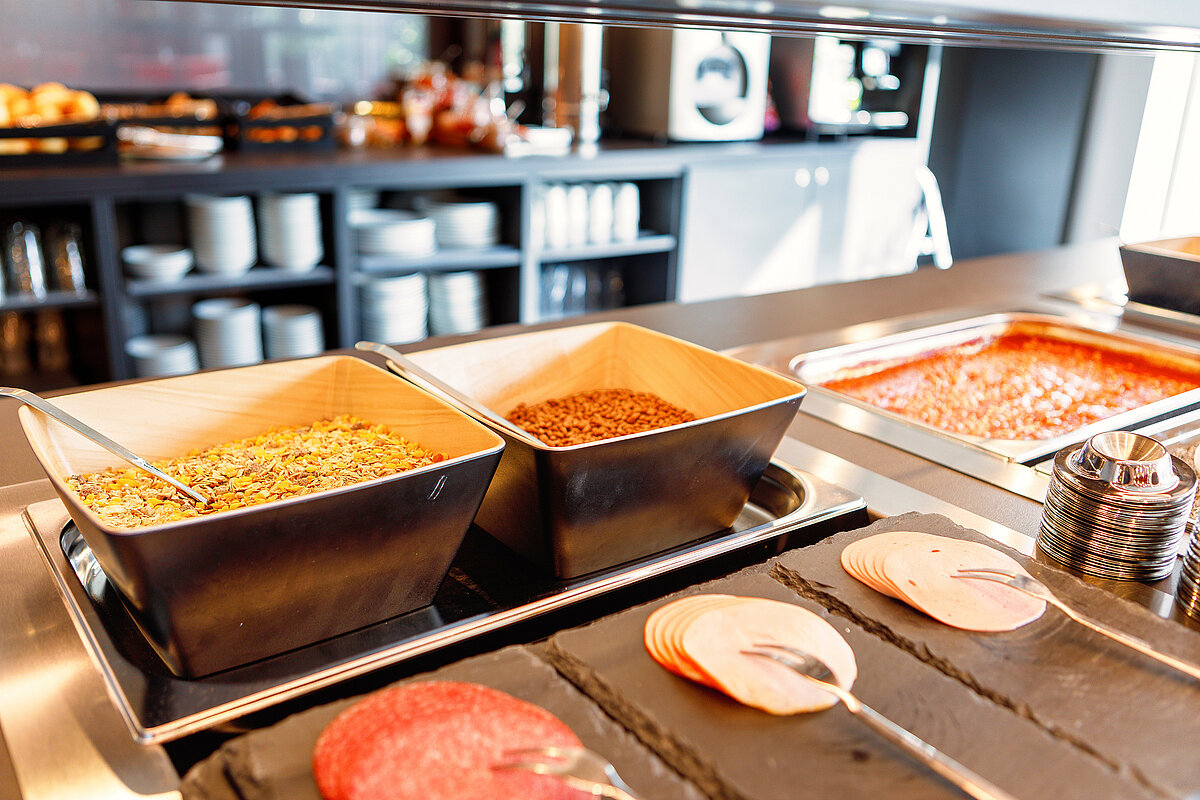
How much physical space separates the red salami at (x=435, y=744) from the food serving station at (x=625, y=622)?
0.07ft

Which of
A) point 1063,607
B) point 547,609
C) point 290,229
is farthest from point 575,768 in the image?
point 290,229

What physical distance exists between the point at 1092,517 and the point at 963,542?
0.10 metres

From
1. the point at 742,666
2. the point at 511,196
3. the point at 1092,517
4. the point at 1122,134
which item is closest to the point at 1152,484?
the point at 1092,517

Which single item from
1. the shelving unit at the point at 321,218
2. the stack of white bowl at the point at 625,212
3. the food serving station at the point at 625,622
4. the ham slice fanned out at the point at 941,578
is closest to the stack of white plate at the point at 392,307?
the shelving unit at the point at 321,218

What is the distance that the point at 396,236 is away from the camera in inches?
101

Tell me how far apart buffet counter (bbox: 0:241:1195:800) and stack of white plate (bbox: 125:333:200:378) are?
1375mm

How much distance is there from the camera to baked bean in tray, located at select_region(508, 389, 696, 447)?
2.64 ft

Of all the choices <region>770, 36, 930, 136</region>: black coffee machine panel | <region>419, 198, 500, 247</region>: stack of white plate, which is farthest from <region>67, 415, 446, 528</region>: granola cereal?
<region>770, 36, 930, 136</region>: black coffee machine panel

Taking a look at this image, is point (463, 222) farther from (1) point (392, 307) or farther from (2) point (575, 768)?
(2) point (575, 768)

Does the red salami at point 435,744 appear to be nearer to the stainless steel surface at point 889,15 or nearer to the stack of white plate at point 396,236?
the stainless steel surface at point 889,15

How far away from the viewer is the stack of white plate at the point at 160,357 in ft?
7.72

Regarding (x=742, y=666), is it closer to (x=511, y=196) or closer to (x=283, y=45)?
(x=511, y=196)

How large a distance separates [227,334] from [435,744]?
219 centimetres

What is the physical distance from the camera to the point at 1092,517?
70 centimetres
